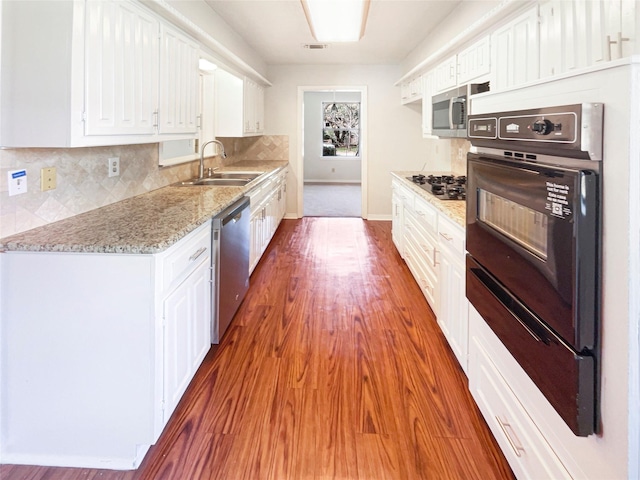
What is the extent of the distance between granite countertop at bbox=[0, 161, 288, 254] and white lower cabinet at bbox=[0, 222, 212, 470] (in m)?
0.04

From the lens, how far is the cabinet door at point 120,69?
5.99ft

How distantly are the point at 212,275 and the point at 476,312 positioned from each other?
4.76 ft

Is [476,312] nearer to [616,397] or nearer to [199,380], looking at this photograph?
[616,397]

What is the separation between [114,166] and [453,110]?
249cm

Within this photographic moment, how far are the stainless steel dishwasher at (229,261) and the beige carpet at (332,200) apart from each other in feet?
14.6

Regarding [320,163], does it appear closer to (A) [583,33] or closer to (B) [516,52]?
(B) [516,52]

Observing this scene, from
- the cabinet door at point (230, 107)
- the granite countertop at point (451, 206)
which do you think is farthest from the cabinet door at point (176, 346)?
the cabinet door at point (230, 107)

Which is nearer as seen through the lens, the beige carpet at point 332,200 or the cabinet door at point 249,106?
the cabinet door at point 249,106

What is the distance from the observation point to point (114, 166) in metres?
2.61

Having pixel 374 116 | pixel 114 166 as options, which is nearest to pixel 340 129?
pixel 374 116

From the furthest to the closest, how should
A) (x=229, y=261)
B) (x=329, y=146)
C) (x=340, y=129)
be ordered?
(x=329, y=146) < (x=340, y=129) < (x=229, y=261)

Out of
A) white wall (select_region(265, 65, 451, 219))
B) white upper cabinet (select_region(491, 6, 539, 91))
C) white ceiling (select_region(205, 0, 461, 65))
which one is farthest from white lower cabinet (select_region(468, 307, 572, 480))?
white wall (select_region(265, 65, 451, 219))

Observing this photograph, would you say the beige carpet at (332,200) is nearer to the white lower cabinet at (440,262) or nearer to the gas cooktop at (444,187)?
the gas cooktop at (444,187)

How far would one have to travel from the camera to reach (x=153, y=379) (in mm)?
1728
